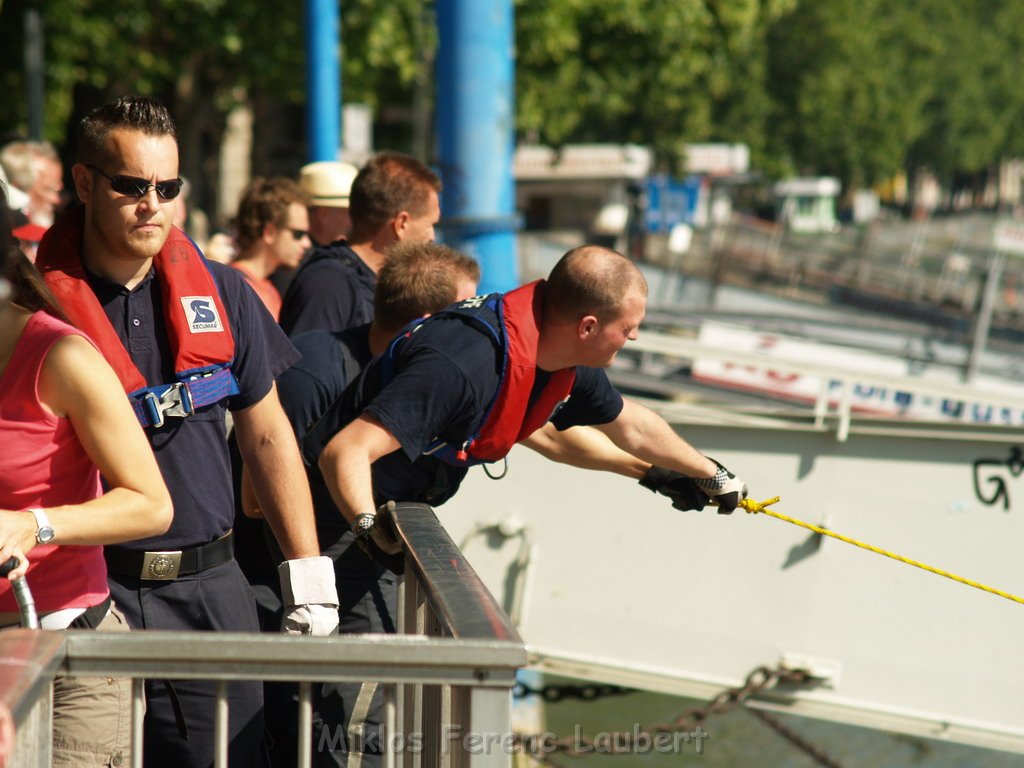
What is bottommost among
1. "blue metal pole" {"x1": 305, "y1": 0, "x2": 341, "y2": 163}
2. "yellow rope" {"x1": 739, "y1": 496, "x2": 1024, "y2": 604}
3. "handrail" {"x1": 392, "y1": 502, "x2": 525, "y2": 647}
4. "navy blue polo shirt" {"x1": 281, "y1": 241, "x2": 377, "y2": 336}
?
"yellow rope" {"x1": 739, "y1": 496, "x2": 1024, "y2": 604}

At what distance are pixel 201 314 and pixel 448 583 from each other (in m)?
0.92

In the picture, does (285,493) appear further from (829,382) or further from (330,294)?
(829,382)

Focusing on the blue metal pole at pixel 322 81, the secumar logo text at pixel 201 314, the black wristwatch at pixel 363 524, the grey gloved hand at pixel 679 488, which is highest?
the blue metal pole at pixel 322 81

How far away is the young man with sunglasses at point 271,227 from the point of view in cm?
612

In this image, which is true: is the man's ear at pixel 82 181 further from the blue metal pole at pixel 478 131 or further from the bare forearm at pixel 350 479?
the blue metal pole at pixel 478 131

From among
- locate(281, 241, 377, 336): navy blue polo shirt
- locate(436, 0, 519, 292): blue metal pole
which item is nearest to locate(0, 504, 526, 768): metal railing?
locate(281, 241, 377, 336): navy blue polo shirt

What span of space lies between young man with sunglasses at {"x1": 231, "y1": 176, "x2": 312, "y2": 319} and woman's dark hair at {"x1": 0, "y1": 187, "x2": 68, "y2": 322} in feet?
11.4

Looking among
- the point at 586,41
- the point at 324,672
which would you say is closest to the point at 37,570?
the point at 324,672

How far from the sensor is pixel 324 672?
2117 millimetres

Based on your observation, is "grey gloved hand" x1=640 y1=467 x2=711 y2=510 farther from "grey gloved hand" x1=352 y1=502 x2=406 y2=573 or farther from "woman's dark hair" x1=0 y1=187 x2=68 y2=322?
"woman's dark hair" x1=0 y1=187 x2=68 y2=322

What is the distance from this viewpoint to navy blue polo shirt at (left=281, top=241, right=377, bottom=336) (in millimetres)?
4637

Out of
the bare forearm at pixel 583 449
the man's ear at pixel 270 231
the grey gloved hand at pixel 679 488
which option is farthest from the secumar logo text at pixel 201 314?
the man's ear at pixel 270 231

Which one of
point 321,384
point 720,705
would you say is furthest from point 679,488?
point 720,705

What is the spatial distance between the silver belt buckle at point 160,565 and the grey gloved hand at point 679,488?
174 cm
